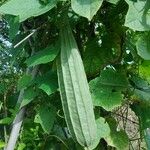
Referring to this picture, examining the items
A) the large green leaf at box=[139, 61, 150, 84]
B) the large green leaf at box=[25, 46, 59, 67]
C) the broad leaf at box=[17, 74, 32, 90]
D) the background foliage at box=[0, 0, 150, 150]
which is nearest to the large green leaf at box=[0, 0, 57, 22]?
the background foliage at box=[0, 0, 150, 150]

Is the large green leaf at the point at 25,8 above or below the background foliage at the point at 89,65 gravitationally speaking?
above

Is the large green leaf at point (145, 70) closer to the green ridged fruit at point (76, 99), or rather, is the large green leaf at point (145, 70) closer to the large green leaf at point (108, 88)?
the large green leaf at point (108, 88)

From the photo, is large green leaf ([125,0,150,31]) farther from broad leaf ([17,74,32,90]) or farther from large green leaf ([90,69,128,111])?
broad leaf ([17,74,32,90])

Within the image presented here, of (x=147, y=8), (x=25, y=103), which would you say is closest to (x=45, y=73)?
(x=25, y=103)

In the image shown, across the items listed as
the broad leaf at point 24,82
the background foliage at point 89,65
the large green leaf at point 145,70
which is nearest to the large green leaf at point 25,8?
the background foliage at point 89,65

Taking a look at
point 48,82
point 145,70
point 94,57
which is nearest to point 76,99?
point 48,82

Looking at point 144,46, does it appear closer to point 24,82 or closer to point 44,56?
point 44,56

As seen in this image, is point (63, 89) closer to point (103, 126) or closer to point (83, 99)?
point (83, 99)
